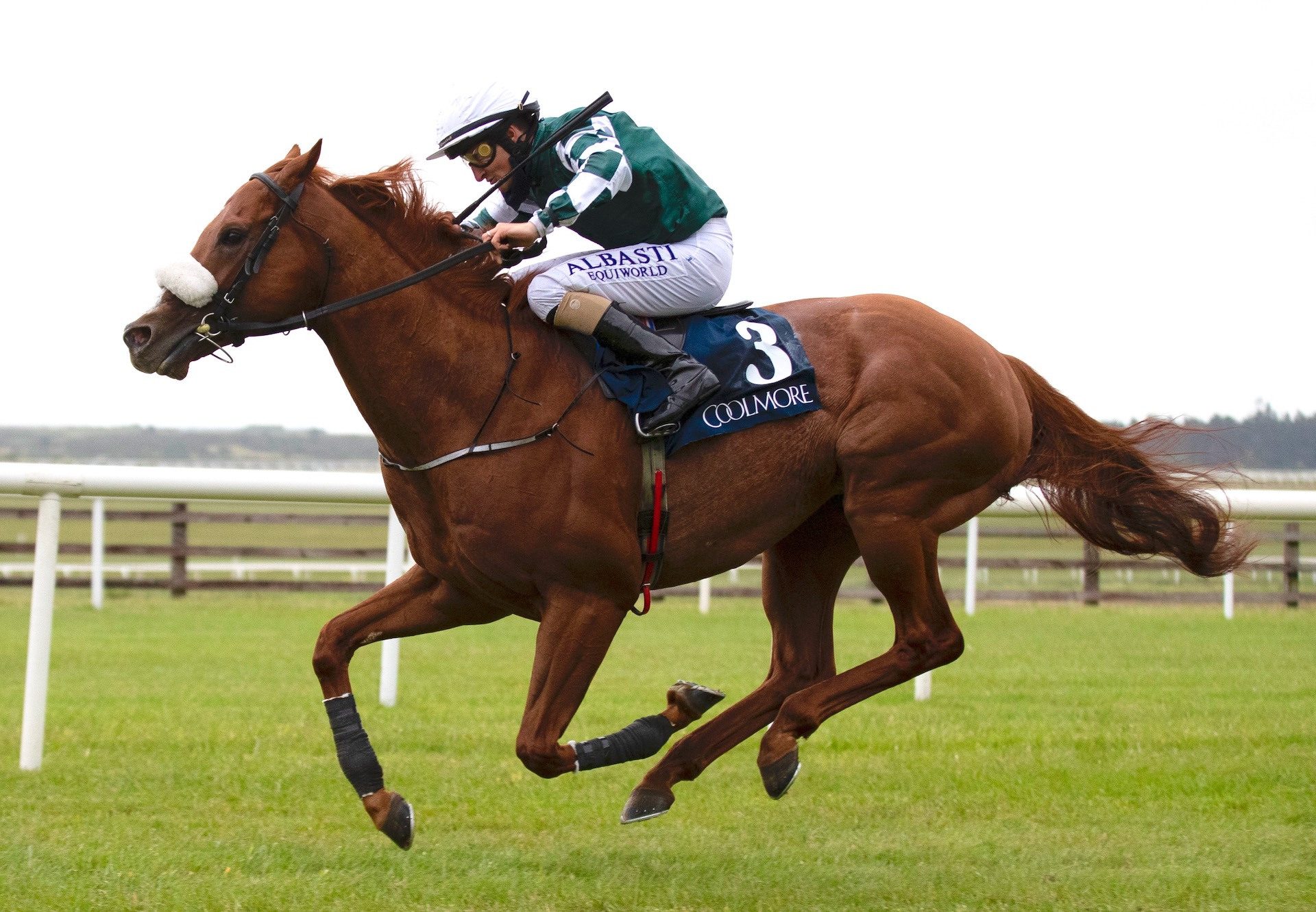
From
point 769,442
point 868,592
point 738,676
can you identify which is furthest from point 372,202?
point 868,592

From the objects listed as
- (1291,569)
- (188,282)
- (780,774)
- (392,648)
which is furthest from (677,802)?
(1291,569)

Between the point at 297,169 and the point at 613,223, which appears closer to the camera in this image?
the point at 297,169

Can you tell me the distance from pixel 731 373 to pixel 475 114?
1107 mm

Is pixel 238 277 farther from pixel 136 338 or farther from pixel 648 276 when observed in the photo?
pixel 648 276

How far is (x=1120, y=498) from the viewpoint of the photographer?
486cm

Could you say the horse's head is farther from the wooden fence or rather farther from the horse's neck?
the wooden fence

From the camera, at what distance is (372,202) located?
414cm

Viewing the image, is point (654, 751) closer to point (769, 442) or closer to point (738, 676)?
point (769, 442)

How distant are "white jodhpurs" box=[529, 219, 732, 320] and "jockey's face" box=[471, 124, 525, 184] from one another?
0.33 meters

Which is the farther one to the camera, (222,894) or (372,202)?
(372,202)

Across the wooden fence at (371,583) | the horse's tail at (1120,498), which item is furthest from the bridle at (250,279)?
the wooden fence at (371,583)

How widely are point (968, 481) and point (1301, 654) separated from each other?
6.74 metres

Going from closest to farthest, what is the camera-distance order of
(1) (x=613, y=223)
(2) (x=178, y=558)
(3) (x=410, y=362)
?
(3) (x=410, y=362) → (1) (x=613, y=223) → (2) (x=178, y=558)

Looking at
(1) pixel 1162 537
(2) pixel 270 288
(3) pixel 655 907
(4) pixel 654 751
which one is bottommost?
(3) pixel 655 907
